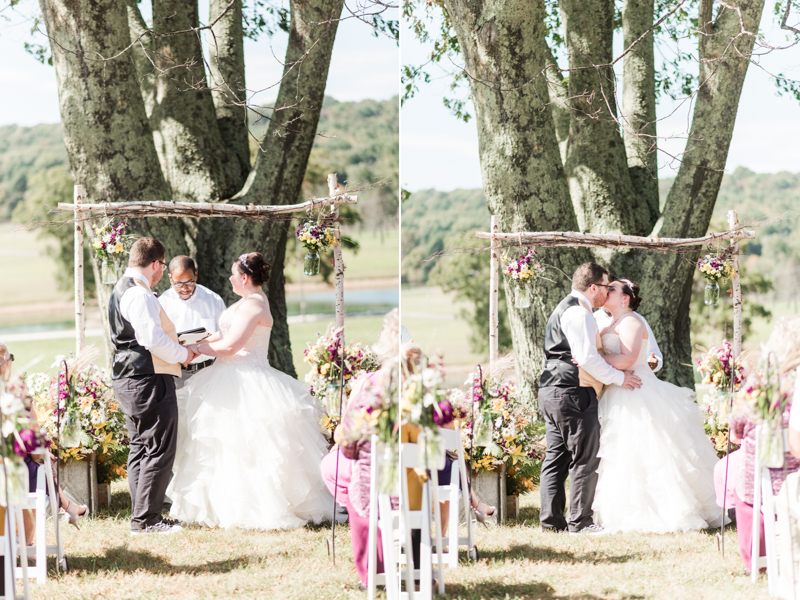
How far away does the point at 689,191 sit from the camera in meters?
5.74

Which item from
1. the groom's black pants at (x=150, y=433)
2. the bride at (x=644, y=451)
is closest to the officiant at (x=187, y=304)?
the groom's black pants at (x=150, y=433)

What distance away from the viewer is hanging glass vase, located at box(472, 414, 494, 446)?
161 inches

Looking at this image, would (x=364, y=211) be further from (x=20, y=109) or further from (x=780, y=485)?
(x=20, y=109)

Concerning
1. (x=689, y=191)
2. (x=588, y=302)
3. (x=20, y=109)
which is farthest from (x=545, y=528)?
(x=20, y=109)

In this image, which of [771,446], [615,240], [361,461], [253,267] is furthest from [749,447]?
[253,267]

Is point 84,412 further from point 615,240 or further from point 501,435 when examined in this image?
point 615,240

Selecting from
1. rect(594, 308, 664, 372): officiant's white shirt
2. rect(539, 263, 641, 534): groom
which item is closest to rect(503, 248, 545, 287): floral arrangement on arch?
rect(594, 308, 664, 372): officiant's white shirt

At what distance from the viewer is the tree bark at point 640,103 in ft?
20.9

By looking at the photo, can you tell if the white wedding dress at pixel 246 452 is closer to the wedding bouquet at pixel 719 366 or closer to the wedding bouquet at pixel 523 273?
Result: the wedding bouquet at pixel 523 273

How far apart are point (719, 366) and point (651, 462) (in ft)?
2.55

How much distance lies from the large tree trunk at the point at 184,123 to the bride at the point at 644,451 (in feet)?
10.3

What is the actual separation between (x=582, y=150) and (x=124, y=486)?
4557mm

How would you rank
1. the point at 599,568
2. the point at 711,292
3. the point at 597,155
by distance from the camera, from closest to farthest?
1. the point at 599,568
2. the point at 711,292
3. the point at 597,155

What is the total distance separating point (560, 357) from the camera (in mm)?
4012
